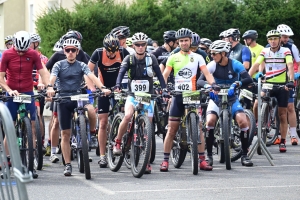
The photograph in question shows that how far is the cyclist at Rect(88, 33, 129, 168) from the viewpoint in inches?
486

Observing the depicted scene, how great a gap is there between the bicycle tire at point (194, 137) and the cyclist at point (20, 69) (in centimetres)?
204

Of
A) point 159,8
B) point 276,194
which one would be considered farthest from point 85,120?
point 159,8

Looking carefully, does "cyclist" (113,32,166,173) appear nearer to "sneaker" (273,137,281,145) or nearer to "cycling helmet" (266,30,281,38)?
"cycling helmet" (266,30,281,38)

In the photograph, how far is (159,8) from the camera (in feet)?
92.2

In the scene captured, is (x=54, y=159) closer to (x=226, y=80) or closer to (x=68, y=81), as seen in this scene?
(x=68, y=81)

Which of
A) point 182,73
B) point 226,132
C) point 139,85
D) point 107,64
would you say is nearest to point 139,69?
point 139,85

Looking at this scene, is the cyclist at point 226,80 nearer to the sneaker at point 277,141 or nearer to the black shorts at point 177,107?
the black shorts at point 177,107

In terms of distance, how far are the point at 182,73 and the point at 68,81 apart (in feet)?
5.39

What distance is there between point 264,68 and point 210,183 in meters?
5.31

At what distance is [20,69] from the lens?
11.4 m

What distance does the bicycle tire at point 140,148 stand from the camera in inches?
424

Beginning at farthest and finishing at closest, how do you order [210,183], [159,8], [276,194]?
[159,8] < [210,183] < [276,194]

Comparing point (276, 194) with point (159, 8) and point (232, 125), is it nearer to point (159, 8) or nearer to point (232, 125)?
point (232, 125)

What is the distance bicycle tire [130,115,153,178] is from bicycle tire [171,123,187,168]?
789mm
